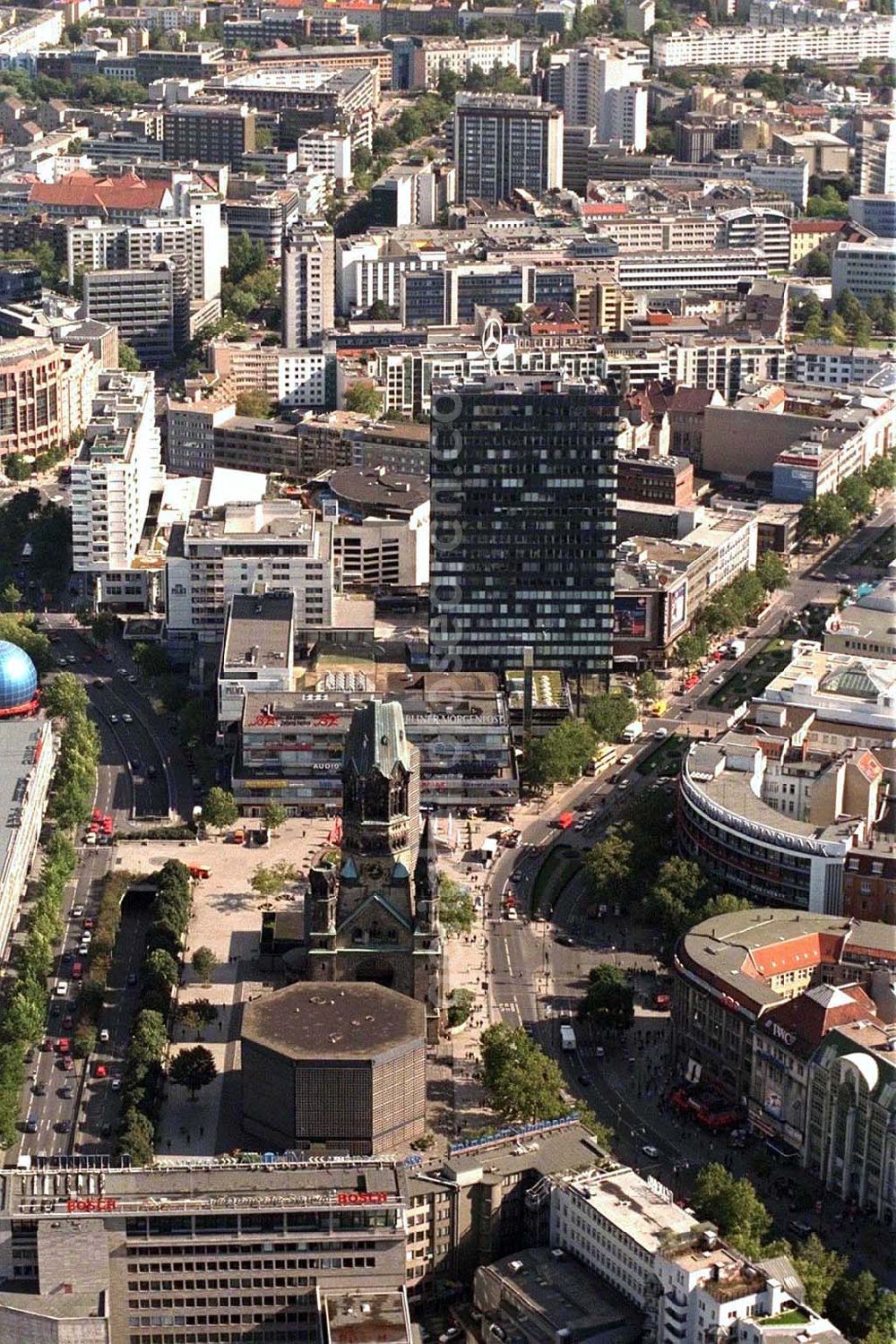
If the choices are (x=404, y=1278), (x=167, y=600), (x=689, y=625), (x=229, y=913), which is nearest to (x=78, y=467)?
(x=167, y=600)

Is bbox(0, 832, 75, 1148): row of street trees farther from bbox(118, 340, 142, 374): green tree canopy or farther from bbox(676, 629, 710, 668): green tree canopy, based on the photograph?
bbox(118, 340, 142, 374): green tree canopy

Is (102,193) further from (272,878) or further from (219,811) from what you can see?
(272,878)

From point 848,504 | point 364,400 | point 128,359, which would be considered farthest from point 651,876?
point 128,359

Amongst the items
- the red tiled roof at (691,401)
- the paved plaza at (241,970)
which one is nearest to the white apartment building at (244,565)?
the paved plaza at (241,970)

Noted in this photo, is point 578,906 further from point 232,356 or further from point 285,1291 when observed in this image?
point 232,356

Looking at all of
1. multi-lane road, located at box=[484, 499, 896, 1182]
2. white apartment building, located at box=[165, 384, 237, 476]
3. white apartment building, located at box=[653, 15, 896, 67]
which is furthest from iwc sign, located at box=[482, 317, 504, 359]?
white apartment building, located at box=[653, 15, 896, 67]

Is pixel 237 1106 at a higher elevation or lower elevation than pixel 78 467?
lower
